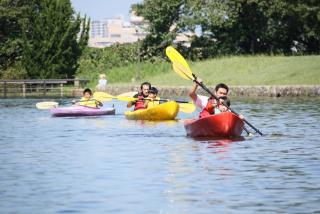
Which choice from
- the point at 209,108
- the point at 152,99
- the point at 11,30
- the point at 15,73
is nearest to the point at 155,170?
the point at 209,108

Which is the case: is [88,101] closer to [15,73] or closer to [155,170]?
[155,170]

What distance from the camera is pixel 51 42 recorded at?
6344cm

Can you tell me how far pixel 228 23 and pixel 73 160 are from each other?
4879cm

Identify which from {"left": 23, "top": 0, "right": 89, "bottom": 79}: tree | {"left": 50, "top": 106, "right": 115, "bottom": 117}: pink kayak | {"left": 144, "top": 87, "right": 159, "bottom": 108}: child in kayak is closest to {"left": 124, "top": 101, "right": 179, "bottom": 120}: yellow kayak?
{"left": 144, "top": 87, "right": 159, "bottom": 108}: child in kayak

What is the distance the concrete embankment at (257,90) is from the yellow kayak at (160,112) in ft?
59.4

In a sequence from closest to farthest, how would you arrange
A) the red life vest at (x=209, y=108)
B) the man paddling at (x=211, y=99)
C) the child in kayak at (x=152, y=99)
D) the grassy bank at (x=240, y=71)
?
the man paddling at (x=211, y=99) < the red life vest at (x=209, y=108) < the child in kayak at (x=152, y=99) < the grassy bank at (x=240, y=71)

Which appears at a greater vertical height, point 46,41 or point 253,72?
point 46,41

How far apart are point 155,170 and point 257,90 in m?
34.0

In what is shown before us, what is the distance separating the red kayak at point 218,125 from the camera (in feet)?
71.5

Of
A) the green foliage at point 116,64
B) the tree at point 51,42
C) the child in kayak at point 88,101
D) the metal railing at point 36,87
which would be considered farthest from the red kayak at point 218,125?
the green foliage at point 116,64

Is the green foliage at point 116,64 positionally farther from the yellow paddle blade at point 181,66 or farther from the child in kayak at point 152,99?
the yellow paddle blade at point 181,66

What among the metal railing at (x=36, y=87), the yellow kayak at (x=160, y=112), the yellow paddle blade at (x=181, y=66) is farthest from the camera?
the metal railing at (x=36, y=87)

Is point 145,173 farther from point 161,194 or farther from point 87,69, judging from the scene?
point 87,69

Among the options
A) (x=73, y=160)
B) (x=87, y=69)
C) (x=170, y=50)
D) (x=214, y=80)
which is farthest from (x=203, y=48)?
(x=73, y=160)
